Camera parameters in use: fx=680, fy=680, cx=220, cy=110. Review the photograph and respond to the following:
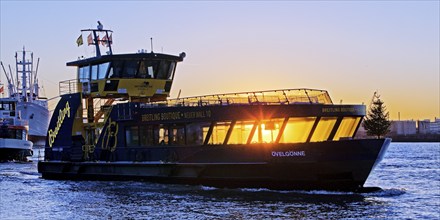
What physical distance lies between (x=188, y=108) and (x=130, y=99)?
6.75m

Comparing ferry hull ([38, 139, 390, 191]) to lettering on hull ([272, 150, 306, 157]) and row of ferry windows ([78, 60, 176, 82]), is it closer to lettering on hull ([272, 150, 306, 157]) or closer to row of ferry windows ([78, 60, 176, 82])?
lettering on hull ([272, 150, 306, 157])

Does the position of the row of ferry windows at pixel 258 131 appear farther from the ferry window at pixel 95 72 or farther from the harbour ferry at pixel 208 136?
the ferry window at pixel 95 72

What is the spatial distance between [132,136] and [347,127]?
10.1m

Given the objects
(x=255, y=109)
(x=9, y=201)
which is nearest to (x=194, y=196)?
(x=255, y=109)

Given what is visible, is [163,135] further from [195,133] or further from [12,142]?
[12,142]

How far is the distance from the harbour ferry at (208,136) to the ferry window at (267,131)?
0.04m

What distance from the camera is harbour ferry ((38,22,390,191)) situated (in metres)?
25.3

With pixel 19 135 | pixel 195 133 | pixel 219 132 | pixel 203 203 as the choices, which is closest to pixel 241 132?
pixel 219 132

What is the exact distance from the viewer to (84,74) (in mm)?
36156

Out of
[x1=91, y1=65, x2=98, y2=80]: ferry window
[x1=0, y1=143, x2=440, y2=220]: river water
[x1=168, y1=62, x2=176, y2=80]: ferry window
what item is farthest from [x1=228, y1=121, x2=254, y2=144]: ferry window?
[x1=91, y1=65, x2=98, y2=80]: ferry window

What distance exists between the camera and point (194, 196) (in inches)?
1014

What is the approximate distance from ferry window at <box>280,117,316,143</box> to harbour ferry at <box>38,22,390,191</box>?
0.13ft

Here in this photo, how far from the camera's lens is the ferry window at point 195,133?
28094 millimetres

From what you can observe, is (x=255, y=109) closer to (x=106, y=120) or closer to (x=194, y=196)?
(x=194, y=196)
